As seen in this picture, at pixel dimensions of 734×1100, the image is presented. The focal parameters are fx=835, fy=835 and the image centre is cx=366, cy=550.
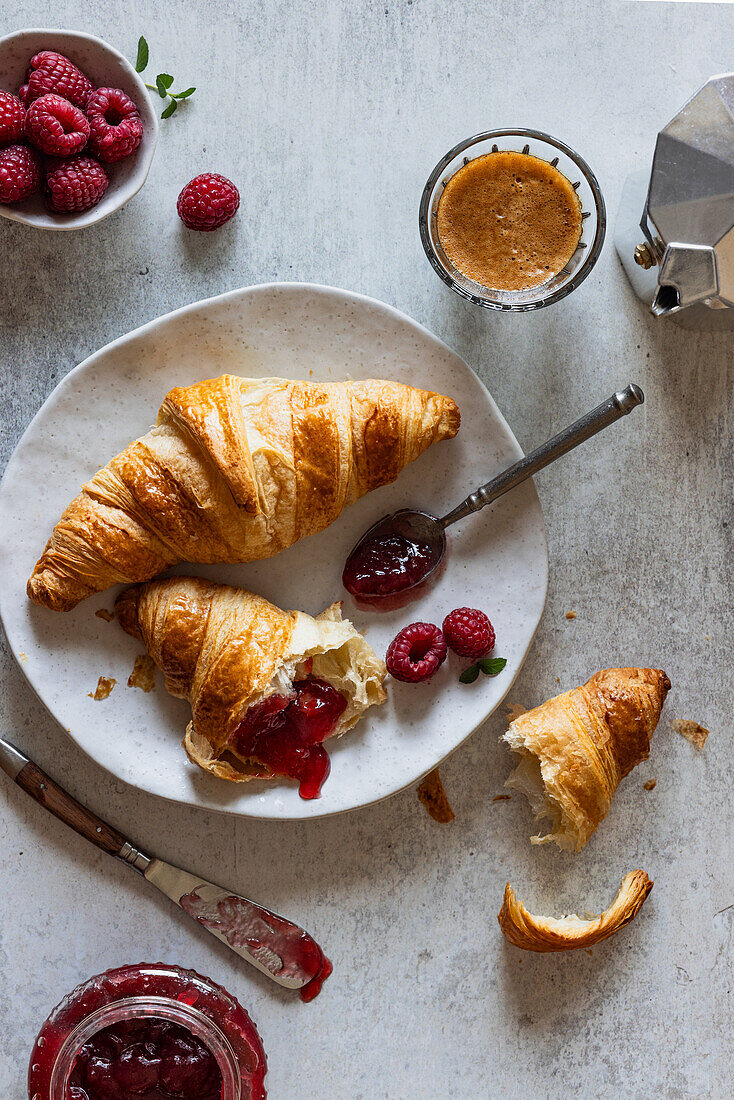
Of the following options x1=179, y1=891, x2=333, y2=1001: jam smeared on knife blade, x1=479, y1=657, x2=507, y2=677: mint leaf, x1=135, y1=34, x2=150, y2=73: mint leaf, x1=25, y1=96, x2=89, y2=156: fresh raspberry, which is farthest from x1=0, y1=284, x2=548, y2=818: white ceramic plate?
x1=135, y1=34, x2=150, y2=73: mint leaf

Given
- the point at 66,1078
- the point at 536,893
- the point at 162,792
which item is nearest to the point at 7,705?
the point at 162,792

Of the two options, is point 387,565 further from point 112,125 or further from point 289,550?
point 112,125

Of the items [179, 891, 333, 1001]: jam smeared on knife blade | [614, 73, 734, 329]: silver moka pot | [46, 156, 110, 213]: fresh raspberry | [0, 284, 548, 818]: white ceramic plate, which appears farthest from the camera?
[179, 891, 333, 1001]: jam smeared on knife blade

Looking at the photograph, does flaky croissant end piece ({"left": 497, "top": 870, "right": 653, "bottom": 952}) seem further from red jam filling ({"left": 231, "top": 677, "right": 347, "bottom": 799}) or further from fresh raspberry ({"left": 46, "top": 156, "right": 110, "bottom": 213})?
fresh raspberry ({"left": 46, "top": 156, "right": 110, "bottom": 213})

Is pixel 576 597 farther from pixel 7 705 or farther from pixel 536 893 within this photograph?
pixel 7 705

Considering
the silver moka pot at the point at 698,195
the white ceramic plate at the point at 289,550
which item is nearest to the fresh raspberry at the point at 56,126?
the white ceramic plate at the point at 289,550

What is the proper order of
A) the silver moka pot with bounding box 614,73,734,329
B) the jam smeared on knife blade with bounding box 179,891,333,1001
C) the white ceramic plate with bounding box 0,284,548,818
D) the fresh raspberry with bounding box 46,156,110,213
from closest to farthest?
the silver moka pot with bounding box 614,73,734,329 → the fresh raspberry with bounding box 46,156,110,213 → the white ceramic plate with bounding box 0,284,548,818 → the jam smeared on knife blade with bounding box 179,891,333,1001
